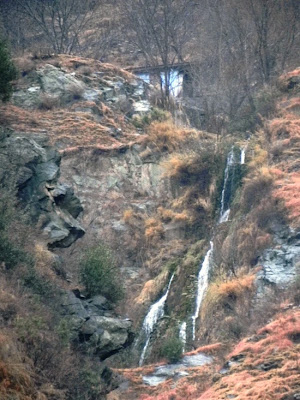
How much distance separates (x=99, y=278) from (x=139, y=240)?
30.1 feet

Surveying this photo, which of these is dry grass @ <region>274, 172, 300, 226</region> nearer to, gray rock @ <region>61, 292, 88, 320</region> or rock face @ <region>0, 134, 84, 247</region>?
rock face @ <region>0, 134, 84, 247</region>

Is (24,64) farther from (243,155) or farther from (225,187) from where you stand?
(225,187)

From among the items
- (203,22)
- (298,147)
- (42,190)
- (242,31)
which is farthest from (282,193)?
(203,22)

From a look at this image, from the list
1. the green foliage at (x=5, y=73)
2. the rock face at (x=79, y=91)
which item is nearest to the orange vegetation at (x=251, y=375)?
the green foliage at (x=5, y=73)

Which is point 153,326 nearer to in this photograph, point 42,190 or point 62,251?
point 62,251

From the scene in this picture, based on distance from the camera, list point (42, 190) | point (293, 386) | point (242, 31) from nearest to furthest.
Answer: point (293, 386)
point (42, 190)
point (242, 31)

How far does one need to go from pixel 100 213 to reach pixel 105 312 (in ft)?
36.1

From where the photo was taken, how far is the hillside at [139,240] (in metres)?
16.5

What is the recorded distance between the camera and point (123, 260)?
28.5 metres

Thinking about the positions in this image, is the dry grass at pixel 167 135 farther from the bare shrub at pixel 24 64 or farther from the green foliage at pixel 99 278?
the green foliage at pixel 99 278

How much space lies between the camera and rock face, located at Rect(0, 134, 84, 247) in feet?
70.0

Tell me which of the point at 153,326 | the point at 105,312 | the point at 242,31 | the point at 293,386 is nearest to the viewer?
the point at 293,386

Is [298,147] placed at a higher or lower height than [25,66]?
lower

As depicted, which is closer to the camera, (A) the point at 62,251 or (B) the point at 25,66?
(A) the point at 62,251
